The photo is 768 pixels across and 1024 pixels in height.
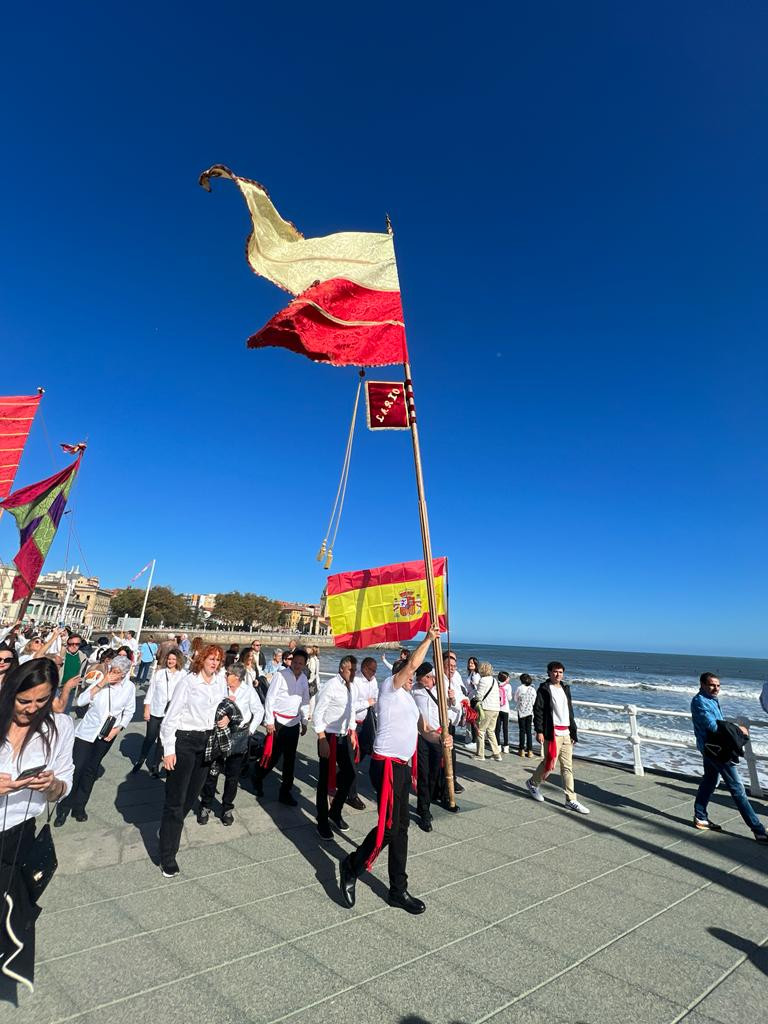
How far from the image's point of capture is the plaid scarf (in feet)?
15.5

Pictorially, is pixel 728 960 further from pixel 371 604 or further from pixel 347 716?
pixel 371 604

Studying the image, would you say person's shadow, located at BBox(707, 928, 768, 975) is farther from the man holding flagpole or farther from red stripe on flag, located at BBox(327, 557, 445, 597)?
red stripe on flag, located at BBox(327, 557, 445, 597)

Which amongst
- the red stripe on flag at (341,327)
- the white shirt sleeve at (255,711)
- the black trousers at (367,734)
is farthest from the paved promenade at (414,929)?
the red stripe on flag at (341,327)

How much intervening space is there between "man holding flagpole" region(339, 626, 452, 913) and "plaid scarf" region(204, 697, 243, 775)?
1.61 metres

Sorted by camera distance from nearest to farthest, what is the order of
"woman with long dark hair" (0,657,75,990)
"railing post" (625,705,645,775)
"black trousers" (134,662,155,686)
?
"woman with long dark hair" (0,657,75,990), "railing post" (625,705,645,775), "black trousers" (134,662,155,686)

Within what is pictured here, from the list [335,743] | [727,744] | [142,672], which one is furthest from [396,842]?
[142,672]

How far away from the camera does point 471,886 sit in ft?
13.1

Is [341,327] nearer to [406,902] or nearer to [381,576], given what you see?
[381,576]

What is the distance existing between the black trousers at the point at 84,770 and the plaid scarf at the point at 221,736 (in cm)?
125

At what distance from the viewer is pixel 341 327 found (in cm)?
647

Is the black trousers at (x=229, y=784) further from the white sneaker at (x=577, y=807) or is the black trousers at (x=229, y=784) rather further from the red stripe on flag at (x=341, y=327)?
the red stripe on flag at (x=341, y=327)

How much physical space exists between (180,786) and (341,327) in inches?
208

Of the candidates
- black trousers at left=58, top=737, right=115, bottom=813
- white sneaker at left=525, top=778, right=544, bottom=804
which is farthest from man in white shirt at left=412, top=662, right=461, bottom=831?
black trousers at left=58, top=737, right=115, bottom=813

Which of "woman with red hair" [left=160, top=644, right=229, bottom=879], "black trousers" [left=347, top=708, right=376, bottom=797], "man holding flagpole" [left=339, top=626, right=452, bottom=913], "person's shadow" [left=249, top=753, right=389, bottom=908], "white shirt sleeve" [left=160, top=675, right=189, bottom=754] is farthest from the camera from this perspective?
"black trousers" [left=347, top=708, right=376, bottom=797]
